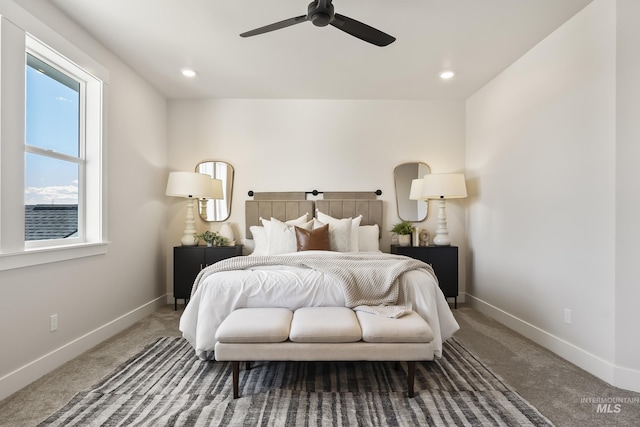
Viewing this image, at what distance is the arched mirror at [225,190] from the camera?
4422 mm

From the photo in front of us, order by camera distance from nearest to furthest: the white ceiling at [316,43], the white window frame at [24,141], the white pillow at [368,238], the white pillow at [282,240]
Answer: the white window frame at [24,141], the white ceiling at [316,43], the white pillow at [282,240], the white pillow at [368,238]

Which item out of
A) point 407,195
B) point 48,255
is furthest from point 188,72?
point 407,195

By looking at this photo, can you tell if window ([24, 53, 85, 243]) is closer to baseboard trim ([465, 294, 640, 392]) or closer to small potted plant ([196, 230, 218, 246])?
small potted plant ([196, 230, 218, 246])

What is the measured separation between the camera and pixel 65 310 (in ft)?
8.42

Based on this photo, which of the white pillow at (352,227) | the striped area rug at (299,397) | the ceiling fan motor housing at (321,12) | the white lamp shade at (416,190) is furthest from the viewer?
the white lamp shade at (416,190)

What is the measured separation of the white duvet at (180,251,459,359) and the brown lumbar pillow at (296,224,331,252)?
95 cm

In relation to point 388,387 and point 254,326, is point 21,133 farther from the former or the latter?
point 388,387

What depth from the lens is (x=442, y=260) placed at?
13.3 feet

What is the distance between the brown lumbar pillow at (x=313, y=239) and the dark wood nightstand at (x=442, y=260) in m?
1.04

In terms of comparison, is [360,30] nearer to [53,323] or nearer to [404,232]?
[404,232]

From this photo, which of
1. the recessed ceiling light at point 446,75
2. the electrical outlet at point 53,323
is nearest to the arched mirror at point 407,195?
the recessed ceiling light at point 446,75

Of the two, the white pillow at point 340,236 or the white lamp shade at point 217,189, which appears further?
the white lamp shade at point 217,189

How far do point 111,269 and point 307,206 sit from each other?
7.52ft

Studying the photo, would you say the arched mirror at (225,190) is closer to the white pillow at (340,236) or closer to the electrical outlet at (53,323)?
the white pillow at (340,236)
